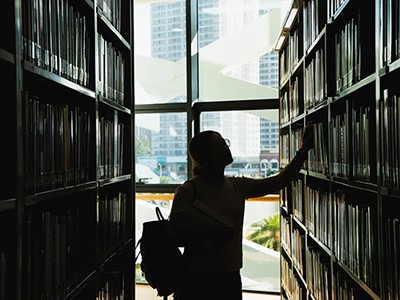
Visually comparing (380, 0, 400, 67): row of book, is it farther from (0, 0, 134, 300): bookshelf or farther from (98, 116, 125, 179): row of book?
(98, 116, 125, 179): row of book

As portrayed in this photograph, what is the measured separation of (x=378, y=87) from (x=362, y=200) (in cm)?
65

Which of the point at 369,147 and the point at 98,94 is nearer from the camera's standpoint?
the point at 369,147

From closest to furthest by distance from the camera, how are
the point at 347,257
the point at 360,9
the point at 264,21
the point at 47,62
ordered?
the point at 47,62
the point at 360,9
the point at 347,257
the point at 264,21

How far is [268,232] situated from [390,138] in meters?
3.08

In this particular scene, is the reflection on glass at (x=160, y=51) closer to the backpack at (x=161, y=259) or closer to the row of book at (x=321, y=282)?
the row of book at (x=321, y=282)

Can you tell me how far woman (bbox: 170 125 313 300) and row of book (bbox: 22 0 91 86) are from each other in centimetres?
70

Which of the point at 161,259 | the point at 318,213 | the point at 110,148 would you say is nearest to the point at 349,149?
the point at 318,213

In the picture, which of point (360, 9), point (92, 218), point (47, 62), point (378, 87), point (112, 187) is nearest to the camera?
point (378, 87)

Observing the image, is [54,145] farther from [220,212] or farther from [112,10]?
[112,10]

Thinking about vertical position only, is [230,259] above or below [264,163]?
below

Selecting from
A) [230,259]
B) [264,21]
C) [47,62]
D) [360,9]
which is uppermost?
[264,21]

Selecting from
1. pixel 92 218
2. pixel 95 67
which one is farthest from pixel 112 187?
pixel 95 67

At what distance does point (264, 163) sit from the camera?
165 inches

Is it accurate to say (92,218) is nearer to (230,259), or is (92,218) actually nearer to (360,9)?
(230,259)
